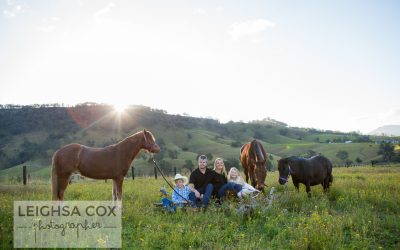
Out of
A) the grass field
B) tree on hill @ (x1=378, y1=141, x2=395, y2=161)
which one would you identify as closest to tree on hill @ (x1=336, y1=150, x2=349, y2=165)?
tree on hill @ (x1=378, y1=141, x2=395, y2=161)

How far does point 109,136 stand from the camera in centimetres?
6912

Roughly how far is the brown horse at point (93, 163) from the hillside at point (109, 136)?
34.0m

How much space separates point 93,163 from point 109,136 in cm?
6333

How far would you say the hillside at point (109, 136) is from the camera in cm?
5512

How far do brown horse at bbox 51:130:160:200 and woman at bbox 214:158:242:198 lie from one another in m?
2.61

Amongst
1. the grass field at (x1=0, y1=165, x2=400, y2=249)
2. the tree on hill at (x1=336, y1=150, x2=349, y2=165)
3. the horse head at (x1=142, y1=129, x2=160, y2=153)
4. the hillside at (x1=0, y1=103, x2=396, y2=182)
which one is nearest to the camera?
the grass field at (x1=0, y1=165, x2=400, y2=249)

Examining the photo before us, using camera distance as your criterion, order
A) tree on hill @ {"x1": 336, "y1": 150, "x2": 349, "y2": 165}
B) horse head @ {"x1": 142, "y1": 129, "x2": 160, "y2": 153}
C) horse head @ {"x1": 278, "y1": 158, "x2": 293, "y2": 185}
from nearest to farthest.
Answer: horse head @ {"x1": 142, "y1": 129, "x2": 160, "y2": 153}
horse head @ {"x1": 278, "y1": 158, "x2": 293, "y2": 185}
tree on hill @ {"x1": 336, "y1": 150, "x2": 349, "y2": 165}

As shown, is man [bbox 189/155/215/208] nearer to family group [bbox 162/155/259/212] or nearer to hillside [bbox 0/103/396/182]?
family group [bbox 162/155/259/212]

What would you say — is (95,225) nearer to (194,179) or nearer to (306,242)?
(194,179)

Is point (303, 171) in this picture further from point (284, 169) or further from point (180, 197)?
point (180, 197)

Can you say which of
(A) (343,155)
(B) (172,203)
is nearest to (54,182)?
(B) (172,203)

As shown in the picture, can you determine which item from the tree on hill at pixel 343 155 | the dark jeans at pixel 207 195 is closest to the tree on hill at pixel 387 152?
the tree on hill at pixel 343 155

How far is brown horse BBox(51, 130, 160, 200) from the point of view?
816 cm

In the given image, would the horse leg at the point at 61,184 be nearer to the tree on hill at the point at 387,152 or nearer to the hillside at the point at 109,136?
the hillside at the point at 109,136
